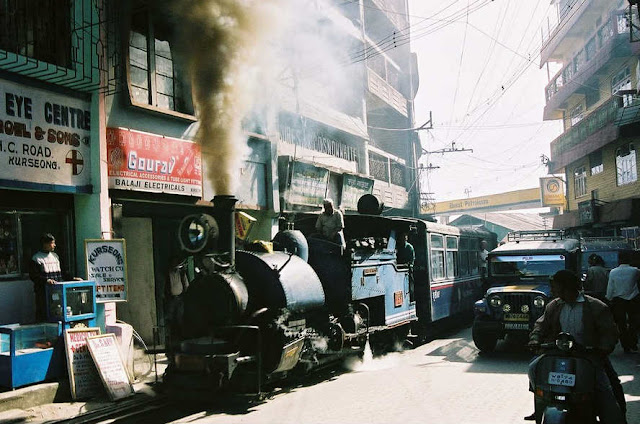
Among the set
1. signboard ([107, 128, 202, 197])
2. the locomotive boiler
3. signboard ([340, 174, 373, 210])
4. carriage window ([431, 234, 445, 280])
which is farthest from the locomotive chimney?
signboard ([340, 174, 373, 210])

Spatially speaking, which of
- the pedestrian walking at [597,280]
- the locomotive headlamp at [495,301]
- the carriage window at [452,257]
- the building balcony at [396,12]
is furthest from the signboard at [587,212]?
the locomotive headlamp at [495,301]

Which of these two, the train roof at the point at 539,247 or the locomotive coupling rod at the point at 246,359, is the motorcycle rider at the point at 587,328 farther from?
the train roof at the point at 539,247

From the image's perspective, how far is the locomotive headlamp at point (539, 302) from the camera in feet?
32.5

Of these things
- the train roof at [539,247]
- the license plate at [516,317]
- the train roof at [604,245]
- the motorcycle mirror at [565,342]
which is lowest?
the license plate at [516,317]

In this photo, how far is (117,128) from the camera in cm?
1020

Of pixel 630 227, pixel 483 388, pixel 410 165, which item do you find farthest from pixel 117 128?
pixel 410 165

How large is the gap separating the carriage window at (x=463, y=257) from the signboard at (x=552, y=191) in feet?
75.7

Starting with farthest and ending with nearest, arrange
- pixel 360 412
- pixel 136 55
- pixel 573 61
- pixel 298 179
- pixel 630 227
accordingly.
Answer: pixel 573 61 < pixel 630 227 < pixel 298 179 < pixel 136 55 < pixel 360 412

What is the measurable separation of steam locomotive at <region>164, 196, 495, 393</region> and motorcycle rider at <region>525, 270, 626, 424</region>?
329cm

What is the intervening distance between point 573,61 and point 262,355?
29.1 metres

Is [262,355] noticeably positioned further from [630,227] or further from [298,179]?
[630,227]

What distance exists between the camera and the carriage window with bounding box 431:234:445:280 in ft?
43.4

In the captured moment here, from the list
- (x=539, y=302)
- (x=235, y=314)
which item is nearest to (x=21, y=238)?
(x=235, y=314)

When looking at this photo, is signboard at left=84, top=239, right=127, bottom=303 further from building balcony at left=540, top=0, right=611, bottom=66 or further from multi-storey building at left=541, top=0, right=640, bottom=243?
building balcony at left=540, top=0, right=611, bottom=66
